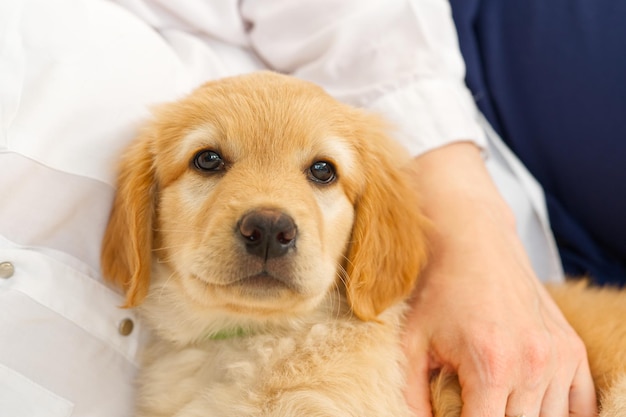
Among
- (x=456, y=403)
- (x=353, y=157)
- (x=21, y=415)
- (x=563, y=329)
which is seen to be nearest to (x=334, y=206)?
(x=353, y=157)

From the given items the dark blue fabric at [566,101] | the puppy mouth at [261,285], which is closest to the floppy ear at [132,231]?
the puppy mouth at [261,285]

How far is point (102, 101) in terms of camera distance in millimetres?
1585

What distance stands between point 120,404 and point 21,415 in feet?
0.93

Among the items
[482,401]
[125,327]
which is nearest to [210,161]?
[125,327]

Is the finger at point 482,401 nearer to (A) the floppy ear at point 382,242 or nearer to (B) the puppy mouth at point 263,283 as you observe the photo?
(A) the floppy ear at point 382,242

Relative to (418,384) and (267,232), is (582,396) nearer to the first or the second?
(418,384)

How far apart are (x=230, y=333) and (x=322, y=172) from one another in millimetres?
482

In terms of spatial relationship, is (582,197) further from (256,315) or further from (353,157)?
(256,315)

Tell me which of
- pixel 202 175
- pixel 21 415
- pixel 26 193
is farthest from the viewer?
pixel 202 175

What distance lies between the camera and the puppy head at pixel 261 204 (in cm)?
138

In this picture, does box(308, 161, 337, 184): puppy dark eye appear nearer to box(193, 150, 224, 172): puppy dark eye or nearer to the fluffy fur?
the fluffy fur

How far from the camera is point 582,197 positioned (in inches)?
84.8

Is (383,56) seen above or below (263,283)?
above

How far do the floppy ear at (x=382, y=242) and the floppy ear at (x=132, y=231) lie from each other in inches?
20.5
